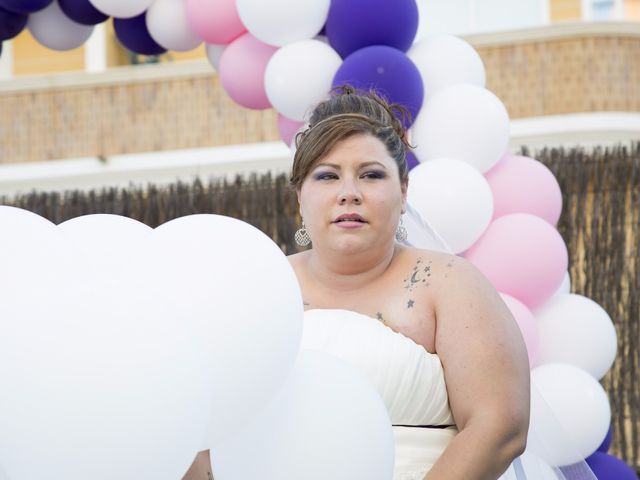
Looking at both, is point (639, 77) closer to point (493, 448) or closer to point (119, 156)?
point (119, 156)

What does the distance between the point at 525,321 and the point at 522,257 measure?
9.8 inches

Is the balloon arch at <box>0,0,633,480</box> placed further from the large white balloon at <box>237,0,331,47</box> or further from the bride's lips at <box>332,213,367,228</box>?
the bride's lips at <box>332,213,367,228</box>

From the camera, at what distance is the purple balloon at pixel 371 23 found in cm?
414

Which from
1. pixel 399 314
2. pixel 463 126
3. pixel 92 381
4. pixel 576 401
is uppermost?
pixel 92 381

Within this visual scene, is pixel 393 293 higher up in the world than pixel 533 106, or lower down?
higher up

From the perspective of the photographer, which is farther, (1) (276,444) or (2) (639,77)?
(2) (639,77)

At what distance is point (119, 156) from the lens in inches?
363

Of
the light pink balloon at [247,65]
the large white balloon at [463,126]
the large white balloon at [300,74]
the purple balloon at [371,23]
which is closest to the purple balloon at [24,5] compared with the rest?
the light pink balloon at [247,65]

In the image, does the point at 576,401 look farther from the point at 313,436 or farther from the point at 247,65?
the point at 313,436

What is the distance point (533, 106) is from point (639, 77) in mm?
823

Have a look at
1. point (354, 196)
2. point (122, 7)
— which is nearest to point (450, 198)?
point (354, 196)

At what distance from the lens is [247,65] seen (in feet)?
15.2

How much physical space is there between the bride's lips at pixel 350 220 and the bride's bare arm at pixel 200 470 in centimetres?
66

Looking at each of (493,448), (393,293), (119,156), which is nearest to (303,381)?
(493,448)
